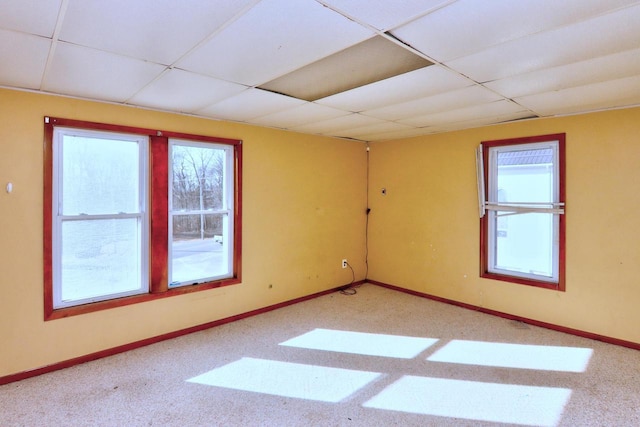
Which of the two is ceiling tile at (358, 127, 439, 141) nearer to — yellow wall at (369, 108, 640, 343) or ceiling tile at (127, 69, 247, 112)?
yellow wall at (369, 108, 640, 343)

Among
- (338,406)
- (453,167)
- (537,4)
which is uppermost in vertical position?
(537,4)

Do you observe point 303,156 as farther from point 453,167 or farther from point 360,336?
point 360,336

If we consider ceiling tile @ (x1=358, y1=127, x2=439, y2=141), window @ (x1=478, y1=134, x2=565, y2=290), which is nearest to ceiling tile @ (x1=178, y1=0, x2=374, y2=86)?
ceiling tile @ (x1=358, y1=127, x2=439, y2=141)

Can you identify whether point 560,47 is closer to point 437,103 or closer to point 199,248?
point 437,103

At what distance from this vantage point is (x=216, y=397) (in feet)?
8.11

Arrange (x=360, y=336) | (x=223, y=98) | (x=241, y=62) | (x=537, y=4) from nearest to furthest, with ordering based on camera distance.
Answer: (x=537, y=4)
(x=241, y=62)
(x=223, y=98)
(x=360, y=336)

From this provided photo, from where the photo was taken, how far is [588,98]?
9.60 feet

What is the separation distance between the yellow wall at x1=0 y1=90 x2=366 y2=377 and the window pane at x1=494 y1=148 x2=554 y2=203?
2.07 m

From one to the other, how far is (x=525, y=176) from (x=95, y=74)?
169 inches

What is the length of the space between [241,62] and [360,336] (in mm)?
2799

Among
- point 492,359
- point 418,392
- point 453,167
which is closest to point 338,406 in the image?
point 418,392

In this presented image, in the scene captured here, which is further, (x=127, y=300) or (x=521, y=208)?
(x=521, y=208)

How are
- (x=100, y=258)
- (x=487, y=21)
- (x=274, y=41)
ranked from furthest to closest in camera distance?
(x=100, y=258)
(x=274, y=41)
(x=487, y=21)

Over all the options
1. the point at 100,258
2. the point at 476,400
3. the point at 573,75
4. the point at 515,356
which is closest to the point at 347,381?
the point at 476,400
